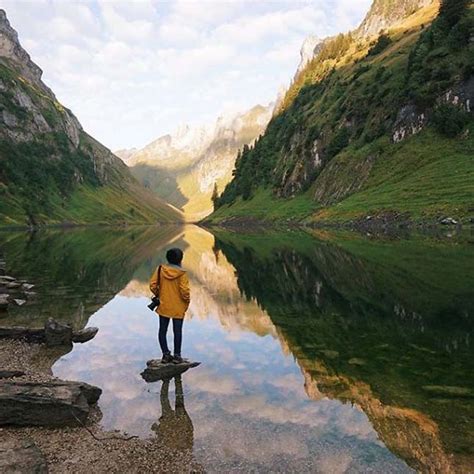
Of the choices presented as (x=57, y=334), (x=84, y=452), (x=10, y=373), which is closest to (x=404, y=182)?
(x=57, y=334)

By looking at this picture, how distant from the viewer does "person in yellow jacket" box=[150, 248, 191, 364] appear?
15297 mm

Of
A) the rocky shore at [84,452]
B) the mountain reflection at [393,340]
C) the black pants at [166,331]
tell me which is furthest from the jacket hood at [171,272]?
the mountain reflection at [393,340]

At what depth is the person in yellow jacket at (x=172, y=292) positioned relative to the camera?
602 inches

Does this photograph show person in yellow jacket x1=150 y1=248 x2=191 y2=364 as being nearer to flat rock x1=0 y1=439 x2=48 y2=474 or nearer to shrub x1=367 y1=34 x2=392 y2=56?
flat rock x1=0 y1=439 x2=48 y2=474

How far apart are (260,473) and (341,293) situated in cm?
1892

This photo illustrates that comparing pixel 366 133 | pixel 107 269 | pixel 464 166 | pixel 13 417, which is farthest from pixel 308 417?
pixel 366 133

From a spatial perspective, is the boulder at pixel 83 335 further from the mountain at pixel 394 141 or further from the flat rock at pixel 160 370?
the mountain at pixel 394 141

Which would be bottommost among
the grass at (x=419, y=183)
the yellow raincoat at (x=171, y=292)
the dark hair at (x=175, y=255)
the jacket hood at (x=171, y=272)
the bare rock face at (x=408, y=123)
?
the yellow raincoat at (x=171, y=292)

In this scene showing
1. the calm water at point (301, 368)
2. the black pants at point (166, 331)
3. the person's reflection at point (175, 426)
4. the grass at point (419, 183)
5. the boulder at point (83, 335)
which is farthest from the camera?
the grass at point (419, 183)

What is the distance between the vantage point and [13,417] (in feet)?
37.4

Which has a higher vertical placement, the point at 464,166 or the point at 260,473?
the point at 464,166

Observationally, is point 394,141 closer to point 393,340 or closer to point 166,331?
point 393,340

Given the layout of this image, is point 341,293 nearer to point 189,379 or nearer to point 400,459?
point 189,379

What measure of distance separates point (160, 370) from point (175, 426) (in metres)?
3.68
